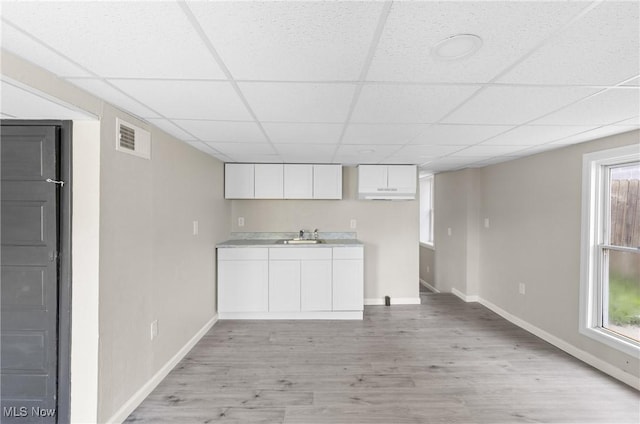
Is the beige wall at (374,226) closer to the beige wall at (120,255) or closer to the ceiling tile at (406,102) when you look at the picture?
the beige wall at (120,255)

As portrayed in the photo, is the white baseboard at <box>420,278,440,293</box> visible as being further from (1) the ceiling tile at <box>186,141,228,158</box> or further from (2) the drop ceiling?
(1) the ceiling tile at <box>186,141,228,158</box>

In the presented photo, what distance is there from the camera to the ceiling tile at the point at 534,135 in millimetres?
2375

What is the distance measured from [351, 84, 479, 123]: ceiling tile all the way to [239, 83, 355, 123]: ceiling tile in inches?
4.5

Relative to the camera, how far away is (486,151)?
3.31 metres

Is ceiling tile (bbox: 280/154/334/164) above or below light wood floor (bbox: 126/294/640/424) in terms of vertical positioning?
above

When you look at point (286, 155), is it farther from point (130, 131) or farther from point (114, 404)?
point (114, 404)

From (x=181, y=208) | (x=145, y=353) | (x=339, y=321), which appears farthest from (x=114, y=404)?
(x=339, y=321)

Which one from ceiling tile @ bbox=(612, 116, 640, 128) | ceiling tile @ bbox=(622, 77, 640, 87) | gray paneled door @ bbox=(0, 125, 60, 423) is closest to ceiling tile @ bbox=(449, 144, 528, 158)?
ceiling tile @ bbox=(612, 116, 640, 128)

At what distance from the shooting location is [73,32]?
1.13 m

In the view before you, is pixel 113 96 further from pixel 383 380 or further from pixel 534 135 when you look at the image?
pixel 534 135

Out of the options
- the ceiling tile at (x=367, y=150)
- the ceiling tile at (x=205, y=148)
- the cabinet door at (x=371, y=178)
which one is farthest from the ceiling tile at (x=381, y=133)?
the ceiling tile at (x=205, y=148)

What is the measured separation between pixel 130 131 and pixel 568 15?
2.49m
